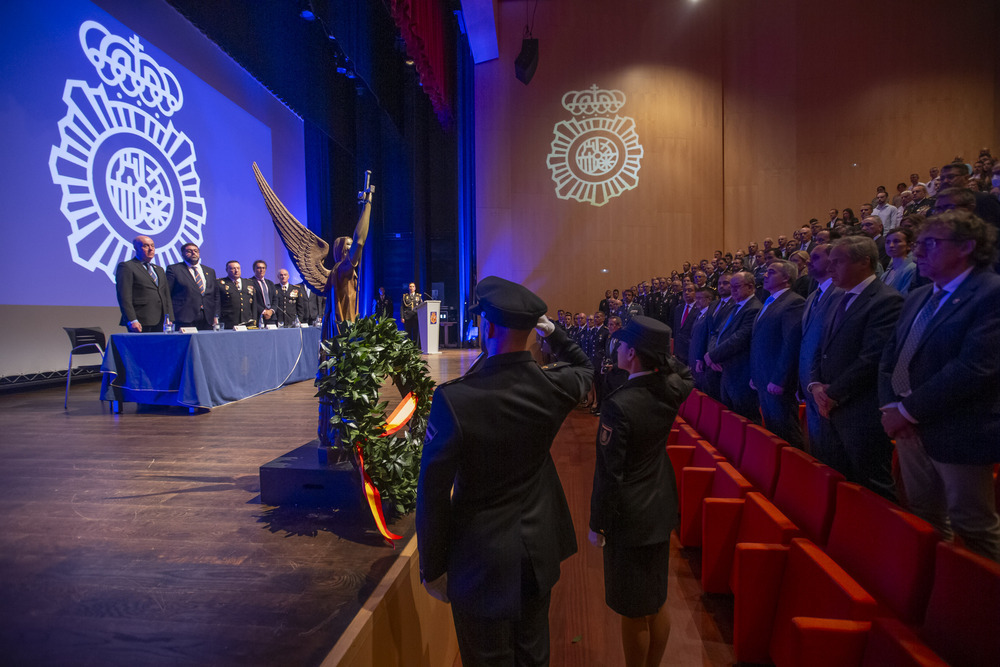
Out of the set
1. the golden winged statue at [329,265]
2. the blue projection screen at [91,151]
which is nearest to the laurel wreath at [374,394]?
the golden winged statue at [329,265]

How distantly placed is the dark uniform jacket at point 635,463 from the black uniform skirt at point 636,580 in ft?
0.17

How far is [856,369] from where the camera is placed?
211 centimetres

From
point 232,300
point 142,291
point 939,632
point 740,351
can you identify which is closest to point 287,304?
point 232,300

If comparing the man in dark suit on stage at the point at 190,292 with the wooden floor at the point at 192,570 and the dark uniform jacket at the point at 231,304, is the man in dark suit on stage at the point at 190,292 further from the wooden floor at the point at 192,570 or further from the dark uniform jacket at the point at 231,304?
the wooden floor at the point at 192,570

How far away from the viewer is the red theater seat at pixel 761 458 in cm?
224

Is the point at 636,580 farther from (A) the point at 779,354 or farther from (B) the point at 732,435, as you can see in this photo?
(A) the point at 779,354

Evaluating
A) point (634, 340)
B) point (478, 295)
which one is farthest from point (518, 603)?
point (634, 340)

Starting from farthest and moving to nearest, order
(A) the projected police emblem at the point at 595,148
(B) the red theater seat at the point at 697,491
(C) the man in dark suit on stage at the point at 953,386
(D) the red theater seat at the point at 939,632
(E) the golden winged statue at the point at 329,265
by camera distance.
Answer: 1. (A) the projected police emblem at the point at 595,148
2. (E) the golden winged statue at the point at 329,265
3. (B) the red theater seat at the point at 697,491
4. (C) the man in dark suit on stage at the point at 953,386
5. (D) the red theater seat at the point at 939,632

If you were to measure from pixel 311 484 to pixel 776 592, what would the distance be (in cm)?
188

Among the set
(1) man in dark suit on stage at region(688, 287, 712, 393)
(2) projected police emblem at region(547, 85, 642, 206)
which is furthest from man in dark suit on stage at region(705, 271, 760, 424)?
(2) projected police emblem at region(547, 85, 642, 206)

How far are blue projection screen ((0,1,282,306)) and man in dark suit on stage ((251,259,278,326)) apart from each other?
4.50 feet

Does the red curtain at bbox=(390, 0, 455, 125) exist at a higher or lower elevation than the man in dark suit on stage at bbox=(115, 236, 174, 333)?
higher

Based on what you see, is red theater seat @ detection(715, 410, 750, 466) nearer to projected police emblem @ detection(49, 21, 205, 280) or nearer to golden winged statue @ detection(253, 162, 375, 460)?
golden winged statue @ detection(253, 162, 375, 460)

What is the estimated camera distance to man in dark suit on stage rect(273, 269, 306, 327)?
6871 mm
